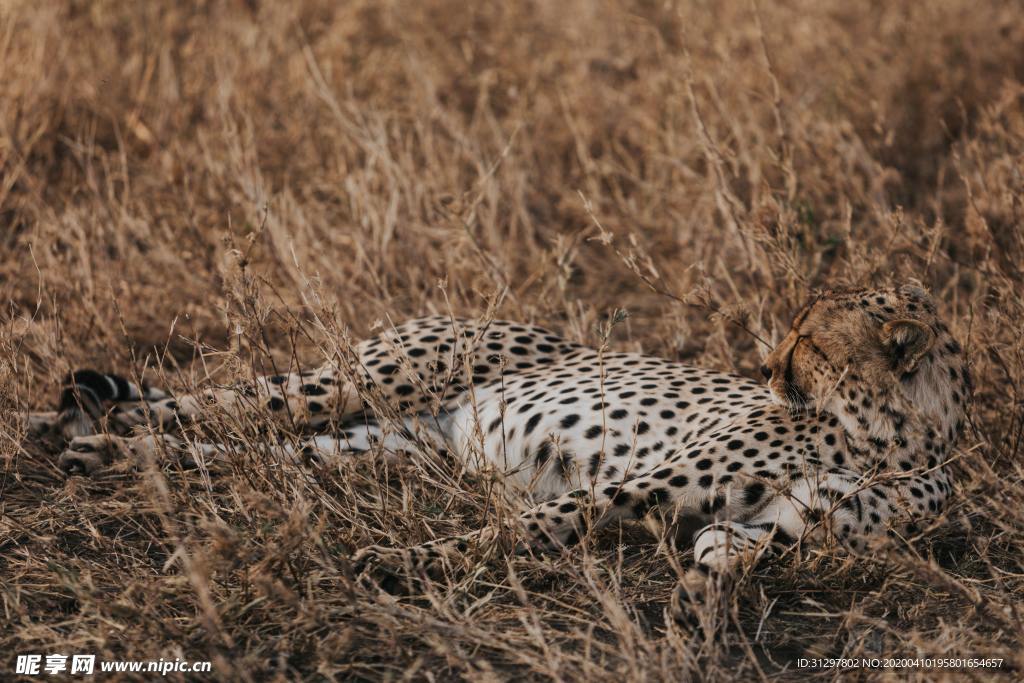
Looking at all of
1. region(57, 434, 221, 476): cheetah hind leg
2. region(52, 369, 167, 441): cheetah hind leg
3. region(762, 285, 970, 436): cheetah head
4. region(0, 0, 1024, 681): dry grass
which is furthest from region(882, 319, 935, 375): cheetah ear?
region(52, 369, 167, 441): cheetah hind leg

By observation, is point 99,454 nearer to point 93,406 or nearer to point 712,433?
point 93,406

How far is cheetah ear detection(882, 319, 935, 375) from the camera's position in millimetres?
2279

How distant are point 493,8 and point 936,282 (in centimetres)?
252

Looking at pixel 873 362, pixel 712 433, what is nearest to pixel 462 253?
pixel 712 433

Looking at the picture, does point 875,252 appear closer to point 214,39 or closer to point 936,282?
point 936,282

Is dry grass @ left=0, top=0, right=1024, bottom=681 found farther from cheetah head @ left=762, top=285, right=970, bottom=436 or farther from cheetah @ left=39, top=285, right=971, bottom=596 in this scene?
cheetah head @ left=762, top=285, right=970, bottom=436

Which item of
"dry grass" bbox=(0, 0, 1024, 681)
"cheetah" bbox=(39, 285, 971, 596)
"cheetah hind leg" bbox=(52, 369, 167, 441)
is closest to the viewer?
"dry grass" bbox=(0, 0, 1024, 681)

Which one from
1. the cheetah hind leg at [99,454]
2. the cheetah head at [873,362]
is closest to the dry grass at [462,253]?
the cheetah hind leg at [99,454]

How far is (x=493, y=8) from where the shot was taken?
17.7ft

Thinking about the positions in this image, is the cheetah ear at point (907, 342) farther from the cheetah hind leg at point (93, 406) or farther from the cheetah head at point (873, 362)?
the cheetah hind leg at point (93, 406)

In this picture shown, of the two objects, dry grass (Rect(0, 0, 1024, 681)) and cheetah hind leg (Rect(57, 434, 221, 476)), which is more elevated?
dry grass (Rect(0, 0, 1024, 681))

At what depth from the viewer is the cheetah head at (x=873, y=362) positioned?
2326mm

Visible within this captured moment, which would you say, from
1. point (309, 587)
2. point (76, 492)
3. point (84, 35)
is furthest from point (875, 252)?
point (84, 35)

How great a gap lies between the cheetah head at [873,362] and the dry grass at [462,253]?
198 mm
